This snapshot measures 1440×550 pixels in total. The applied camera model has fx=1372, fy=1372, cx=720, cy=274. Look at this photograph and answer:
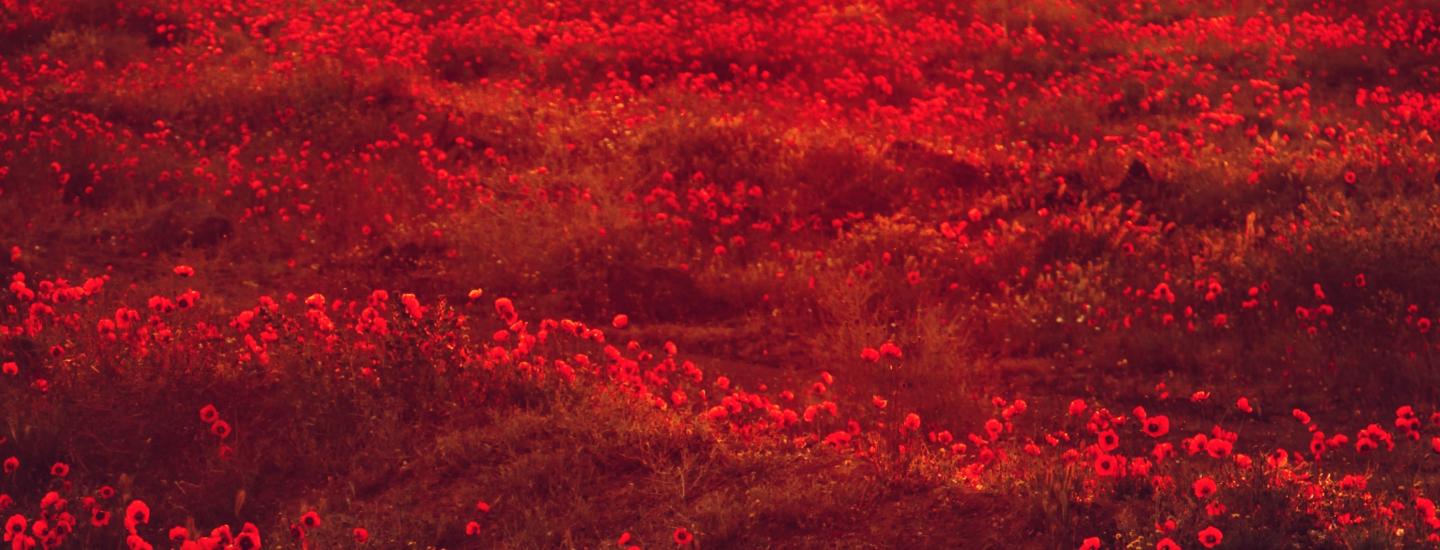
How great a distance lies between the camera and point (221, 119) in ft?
41.5

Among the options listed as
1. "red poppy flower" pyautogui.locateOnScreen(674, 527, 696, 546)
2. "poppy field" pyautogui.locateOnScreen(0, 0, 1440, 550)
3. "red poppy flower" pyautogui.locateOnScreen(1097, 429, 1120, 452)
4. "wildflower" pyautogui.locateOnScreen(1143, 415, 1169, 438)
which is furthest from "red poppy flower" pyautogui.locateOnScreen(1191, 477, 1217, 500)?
"red poppy flower" pyautogui.locateOnScreen(674, 527, 696, 546)

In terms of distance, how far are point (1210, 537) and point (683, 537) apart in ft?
5.16

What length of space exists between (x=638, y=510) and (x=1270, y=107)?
33.1 feet

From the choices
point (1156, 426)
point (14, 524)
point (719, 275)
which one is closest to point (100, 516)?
point (14, 524)

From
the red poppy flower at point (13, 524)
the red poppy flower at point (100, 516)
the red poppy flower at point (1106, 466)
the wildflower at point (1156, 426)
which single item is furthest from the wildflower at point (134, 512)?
the wildflower at point (1156, 426)

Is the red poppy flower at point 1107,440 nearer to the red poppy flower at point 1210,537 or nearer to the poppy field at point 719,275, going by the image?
the poppy field at point 719,275

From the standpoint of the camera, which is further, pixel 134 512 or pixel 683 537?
pixel 683 537

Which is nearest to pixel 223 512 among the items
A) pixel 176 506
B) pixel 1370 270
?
pixel 176 506

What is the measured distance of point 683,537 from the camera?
4.34m

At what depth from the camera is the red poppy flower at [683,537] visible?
417 cm

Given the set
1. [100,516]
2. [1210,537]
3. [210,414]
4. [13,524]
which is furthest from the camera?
[210,414]

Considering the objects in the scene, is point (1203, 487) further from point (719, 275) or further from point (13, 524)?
point (719, 275)

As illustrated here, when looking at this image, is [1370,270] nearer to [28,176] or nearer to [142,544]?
[142,544]

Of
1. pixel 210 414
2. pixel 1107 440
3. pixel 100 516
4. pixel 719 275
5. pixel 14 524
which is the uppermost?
pixel 1107 440
